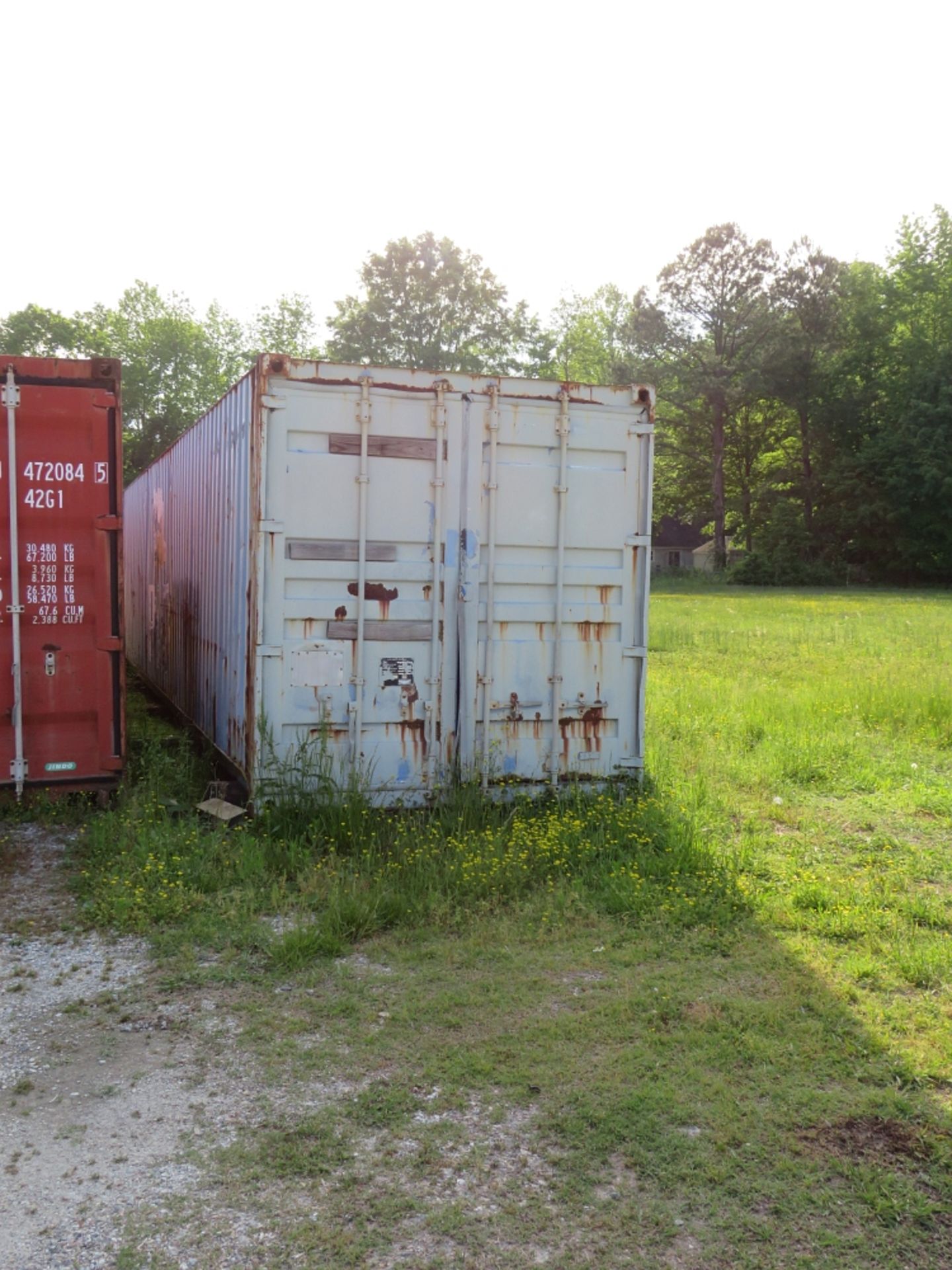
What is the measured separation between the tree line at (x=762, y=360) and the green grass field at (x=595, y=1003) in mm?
42815

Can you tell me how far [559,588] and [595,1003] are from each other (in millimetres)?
3542

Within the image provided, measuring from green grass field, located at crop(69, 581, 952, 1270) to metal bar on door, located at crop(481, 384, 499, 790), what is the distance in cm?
64

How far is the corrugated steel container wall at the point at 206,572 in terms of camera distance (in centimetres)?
766

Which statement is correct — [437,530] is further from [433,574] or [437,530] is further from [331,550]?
[331,550]

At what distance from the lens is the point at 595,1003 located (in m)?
4.85

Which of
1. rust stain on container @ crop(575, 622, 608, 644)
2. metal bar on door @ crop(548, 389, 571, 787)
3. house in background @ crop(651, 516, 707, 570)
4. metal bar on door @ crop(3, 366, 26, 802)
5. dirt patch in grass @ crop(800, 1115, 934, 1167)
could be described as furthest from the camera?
house in background @ crop(651, 516, 707, 570)

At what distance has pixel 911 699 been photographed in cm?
1161

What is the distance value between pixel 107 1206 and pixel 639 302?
5361 centimetres

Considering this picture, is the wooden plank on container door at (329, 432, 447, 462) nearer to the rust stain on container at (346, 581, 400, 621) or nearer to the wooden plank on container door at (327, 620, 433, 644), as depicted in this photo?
the rust stain on container at (346, 581, 400, 621)

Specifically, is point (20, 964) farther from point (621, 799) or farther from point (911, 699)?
point (911, 699)

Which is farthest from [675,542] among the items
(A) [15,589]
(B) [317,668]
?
(A) [15,589]

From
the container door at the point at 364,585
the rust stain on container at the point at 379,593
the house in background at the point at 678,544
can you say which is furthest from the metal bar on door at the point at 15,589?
the house in background at the point at 678,544

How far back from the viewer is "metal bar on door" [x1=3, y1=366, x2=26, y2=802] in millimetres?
7117

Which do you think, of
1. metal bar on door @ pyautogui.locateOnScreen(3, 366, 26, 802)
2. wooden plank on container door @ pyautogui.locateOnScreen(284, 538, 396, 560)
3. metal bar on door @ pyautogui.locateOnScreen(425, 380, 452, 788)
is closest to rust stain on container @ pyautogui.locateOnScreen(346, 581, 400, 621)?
wooden plank on container door @ pyautogui.locateOnScreen(284, 538, 396, 560)
